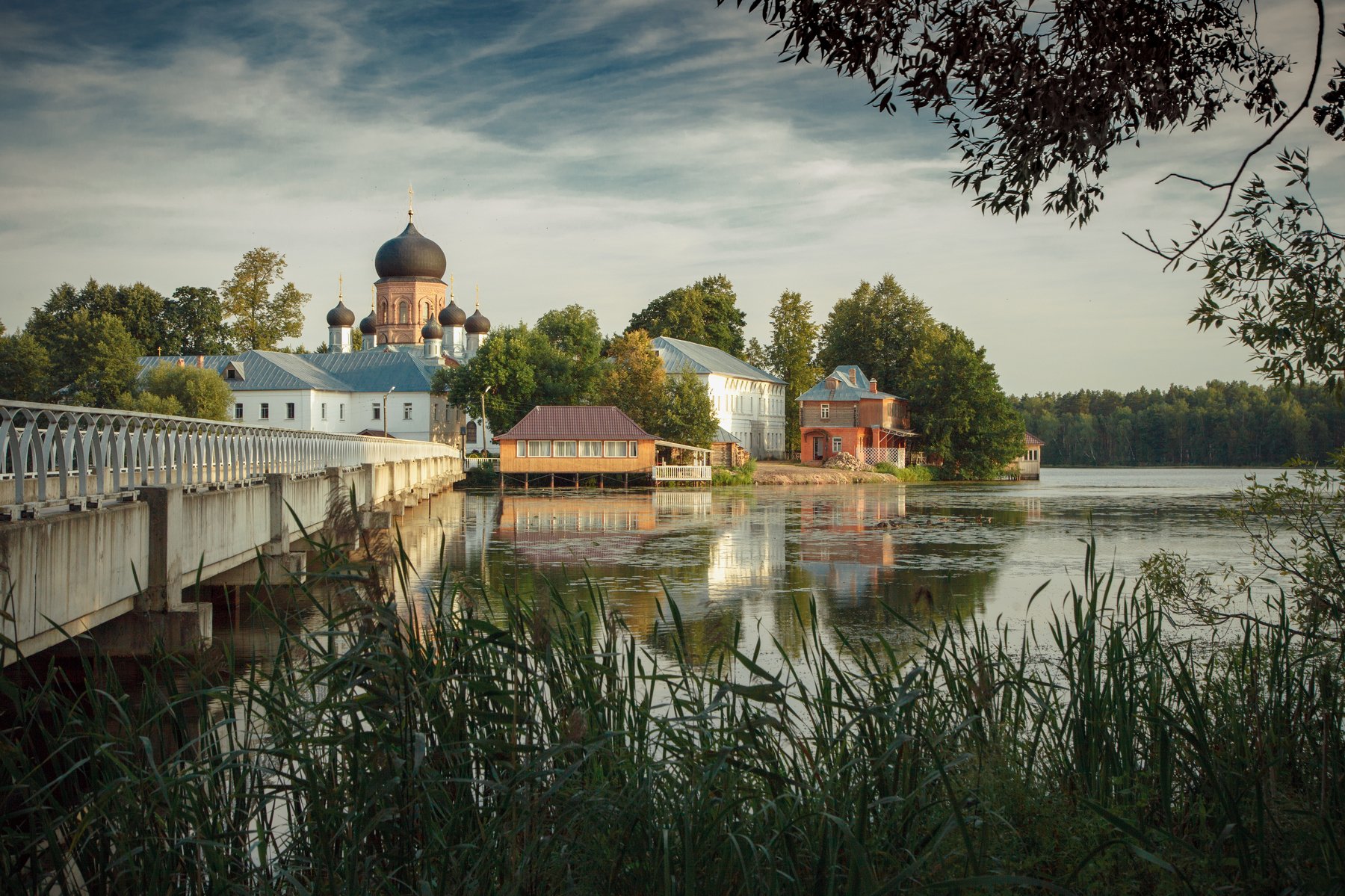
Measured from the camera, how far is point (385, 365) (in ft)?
284

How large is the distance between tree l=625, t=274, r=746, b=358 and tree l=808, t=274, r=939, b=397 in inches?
329

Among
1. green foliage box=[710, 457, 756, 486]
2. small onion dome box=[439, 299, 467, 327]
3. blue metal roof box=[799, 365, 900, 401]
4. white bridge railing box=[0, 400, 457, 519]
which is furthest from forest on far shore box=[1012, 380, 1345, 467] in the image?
white bridge railing box=[0, 400, 457, 519]

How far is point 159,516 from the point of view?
10.8 metres

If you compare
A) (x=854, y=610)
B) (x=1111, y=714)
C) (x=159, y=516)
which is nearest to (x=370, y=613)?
(x=1111, y=714)

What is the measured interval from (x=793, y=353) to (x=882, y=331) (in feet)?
23.1

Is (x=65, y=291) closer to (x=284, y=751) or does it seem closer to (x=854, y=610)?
(x=854, y=610)

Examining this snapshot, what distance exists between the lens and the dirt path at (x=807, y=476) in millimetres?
68750

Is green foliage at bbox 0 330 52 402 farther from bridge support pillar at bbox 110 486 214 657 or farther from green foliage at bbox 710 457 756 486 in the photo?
bridge support pillar at bbox 110 486 214 657

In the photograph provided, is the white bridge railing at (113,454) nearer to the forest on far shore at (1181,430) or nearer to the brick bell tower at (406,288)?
the brick bell tower at (406,288)

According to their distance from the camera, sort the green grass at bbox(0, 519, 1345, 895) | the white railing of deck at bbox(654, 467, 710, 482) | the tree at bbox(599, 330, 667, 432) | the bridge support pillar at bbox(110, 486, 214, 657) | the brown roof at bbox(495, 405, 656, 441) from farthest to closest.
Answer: the tree at bbox(599, 330, 667, 432)
the brown roof at bbox(495, 405, 656, 441)
the white railing of deck at bbox(654, 467, 710, 482)
the bridge support pillar at bbox(110, 486, 214, 657)
the green grass at bbox(0, 519, 1345, 895)

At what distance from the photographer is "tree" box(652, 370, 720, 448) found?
69.1m

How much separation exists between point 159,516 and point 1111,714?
27.8ft

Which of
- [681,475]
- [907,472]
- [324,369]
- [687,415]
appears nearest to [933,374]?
[907,472]

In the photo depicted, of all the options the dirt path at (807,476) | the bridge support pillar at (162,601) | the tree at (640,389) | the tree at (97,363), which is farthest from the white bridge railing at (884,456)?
the bridge support pillar at (162,601)
